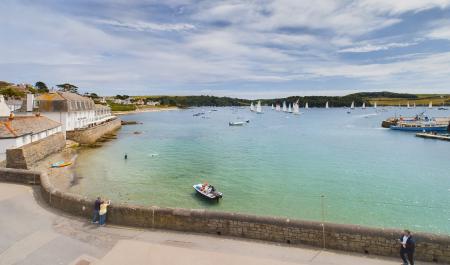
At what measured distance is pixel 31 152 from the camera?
108ft

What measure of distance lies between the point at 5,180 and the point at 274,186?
20.9 m

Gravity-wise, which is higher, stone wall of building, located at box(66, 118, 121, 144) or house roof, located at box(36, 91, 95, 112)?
house roof, located at box(36, 91, 95, 112)

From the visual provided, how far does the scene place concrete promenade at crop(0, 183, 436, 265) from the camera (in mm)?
11211

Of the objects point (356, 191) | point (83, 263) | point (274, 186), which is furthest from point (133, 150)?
point (83, 263)

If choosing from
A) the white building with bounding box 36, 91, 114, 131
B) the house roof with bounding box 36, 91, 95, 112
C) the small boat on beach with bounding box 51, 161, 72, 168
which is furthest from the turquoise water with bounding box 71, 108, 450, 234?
the house roof with bounding box 36, 91, 95, 112

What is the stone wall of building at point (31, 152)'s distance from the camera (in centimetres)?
3042

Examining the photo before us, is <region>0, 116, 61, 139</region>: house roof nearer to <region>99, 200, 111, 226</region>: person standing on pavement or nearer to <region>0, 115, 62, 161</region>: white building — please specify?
<region>0, 115, 62, 161</region>: white building

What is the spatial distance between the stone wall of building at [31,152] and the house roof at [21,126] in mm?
1373

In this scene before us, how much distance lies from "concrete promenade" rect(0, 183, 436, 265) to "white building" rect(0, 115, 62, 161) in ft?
66.2

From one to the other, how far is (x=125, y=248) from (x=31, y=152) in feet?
85.6

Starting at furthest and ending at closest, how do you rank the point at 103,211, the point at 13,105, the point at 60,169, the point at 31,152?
the point at 13,105, the point at 60,169, the point at 31,152, the point at 103,211

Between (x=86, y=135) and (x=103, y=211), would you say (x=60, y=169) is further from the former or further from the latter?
(x=103, y=211)

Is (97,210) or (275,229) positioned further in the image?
(97,210)

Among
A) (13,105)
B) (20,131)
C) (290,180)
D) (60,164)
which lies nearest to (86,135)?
(60,164)
